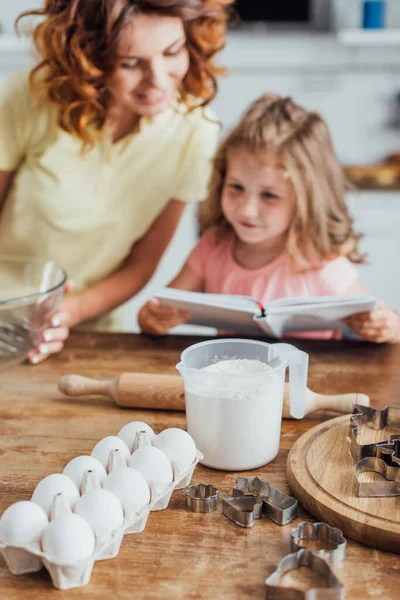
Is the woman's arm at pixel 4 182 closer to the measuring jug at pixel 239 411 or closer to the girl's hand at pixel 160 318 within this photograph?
the girl's hand at pixel 160 318

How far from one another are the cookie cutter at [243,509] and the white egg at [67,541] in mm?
204

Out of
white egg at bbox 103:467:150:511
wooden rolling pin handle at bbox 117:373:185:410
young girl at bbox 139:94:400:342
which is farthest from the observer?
young girl at bbox 139:94:400:342

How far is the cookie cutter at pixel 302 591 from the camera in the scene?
771 mm

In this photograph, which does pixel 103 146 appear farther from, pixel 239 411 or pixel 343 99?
pixel 343 99

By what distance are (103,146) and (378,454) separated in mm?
1172

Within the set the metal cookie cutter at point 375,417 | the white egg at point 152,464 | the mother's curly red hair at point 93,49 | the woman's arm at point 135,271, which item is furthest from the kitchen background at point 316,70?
the white egg at point 152,464

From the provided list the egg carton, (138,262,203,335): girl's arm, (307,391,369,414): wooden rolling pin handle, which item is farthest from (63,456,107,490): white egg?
(138,262,203,335): girl's arm

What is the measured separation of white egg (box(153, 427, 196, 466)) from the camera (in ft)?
3.17

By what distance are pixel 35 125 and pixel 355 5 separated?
226 centimetres

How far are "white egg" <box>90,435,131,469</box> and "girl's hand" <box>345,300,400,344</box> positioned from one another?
76cm

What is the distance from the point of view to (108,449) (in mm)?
958

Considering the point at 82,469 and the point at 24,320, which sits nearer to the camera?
the point at 82,469

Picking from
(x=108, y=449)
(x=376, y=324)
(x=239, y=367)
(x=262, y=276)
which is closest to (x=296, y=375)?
(x=239, y=367)

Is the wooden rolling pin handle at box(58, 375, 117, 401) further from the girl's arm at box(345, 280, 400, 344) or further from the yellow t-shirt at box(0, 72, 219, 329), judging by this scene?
the yellow t-shirt at box(0, 72, 219, 329)
